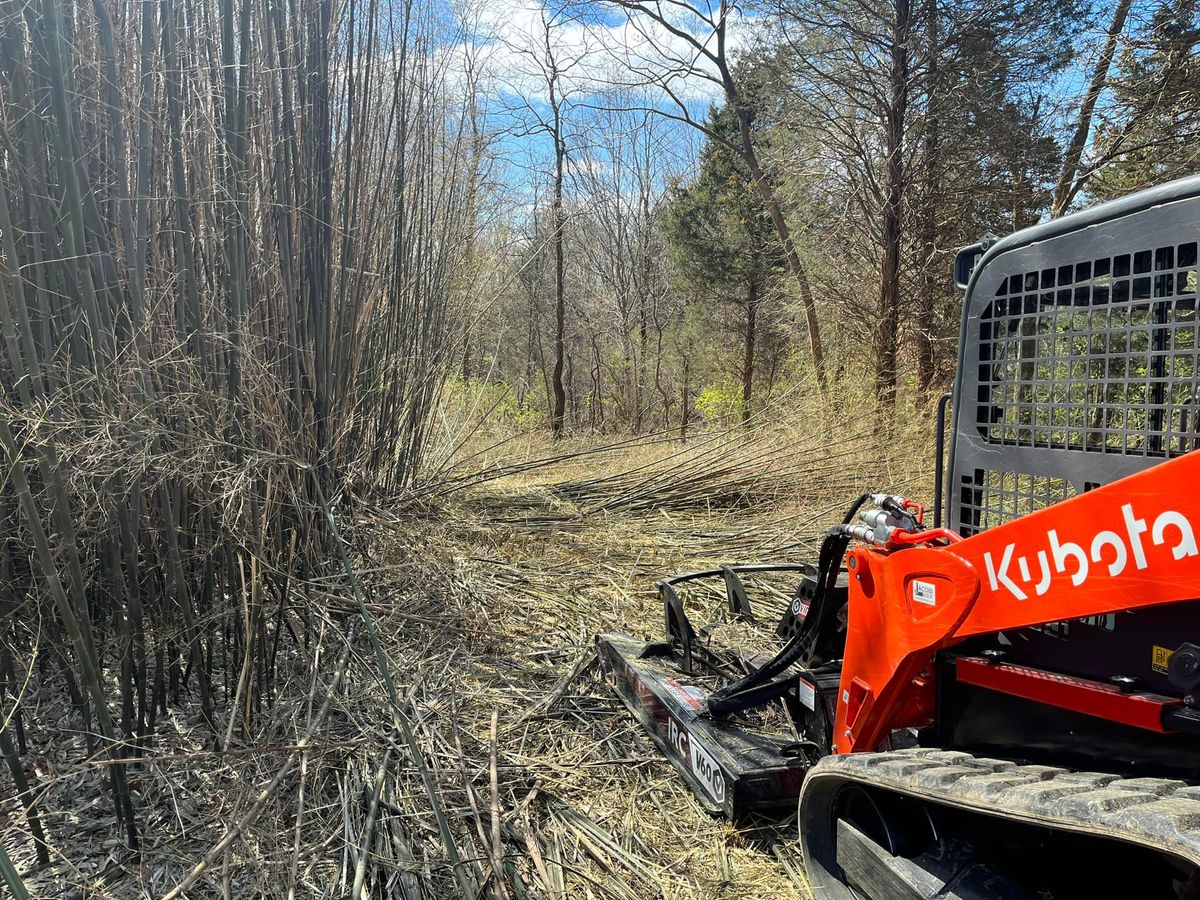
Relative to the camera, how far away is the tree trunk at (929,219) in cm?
920

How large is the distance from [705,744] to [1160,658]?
57.9 inches

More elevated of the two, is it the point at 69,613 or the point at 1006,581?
the point at 1006,581

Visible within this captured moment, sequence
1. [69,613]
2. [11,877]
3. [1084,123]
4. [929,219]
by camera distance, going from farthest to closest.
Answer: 1. [929,219]
2. [1084,123]
3. [69,613]
4. [11,877]

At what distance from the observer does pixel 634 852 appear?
2428 millimetres

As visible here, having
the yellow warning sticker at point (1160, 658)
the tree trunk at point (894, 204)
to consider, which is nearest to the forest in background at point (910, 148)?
the tree trunk at point (894, 204)

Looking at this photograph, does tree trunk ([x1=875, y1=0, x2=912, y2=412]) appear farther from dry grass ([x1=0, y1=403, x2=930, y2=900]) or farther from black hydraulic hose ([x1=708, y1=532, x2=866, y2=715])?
black hydraulic hose ([x1=708, y1=532, x2=866, y2=715])

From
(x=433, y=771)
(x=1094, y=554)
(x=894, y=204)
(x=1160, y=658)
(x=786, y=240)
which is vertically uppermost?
(x=786, y=240)

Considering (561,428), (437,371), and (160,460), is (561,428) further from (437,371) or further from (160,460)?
(160,460)

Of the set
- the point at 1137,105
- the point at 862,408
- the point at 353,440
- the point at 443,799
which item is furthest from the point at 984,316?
the point at 1137,105

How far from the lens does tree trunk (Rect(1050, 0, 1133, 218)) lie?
8.39 meters

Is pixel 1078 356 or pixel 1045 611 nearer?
pixel 1045 611

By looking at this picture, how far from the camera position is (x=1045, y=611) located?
1.49m

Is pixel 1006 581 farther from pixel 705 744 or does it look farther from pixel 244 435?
pixel 244 435

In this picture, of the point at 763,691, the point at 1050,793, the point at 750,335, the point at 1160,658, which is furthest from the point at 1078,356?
the point at 750,335
